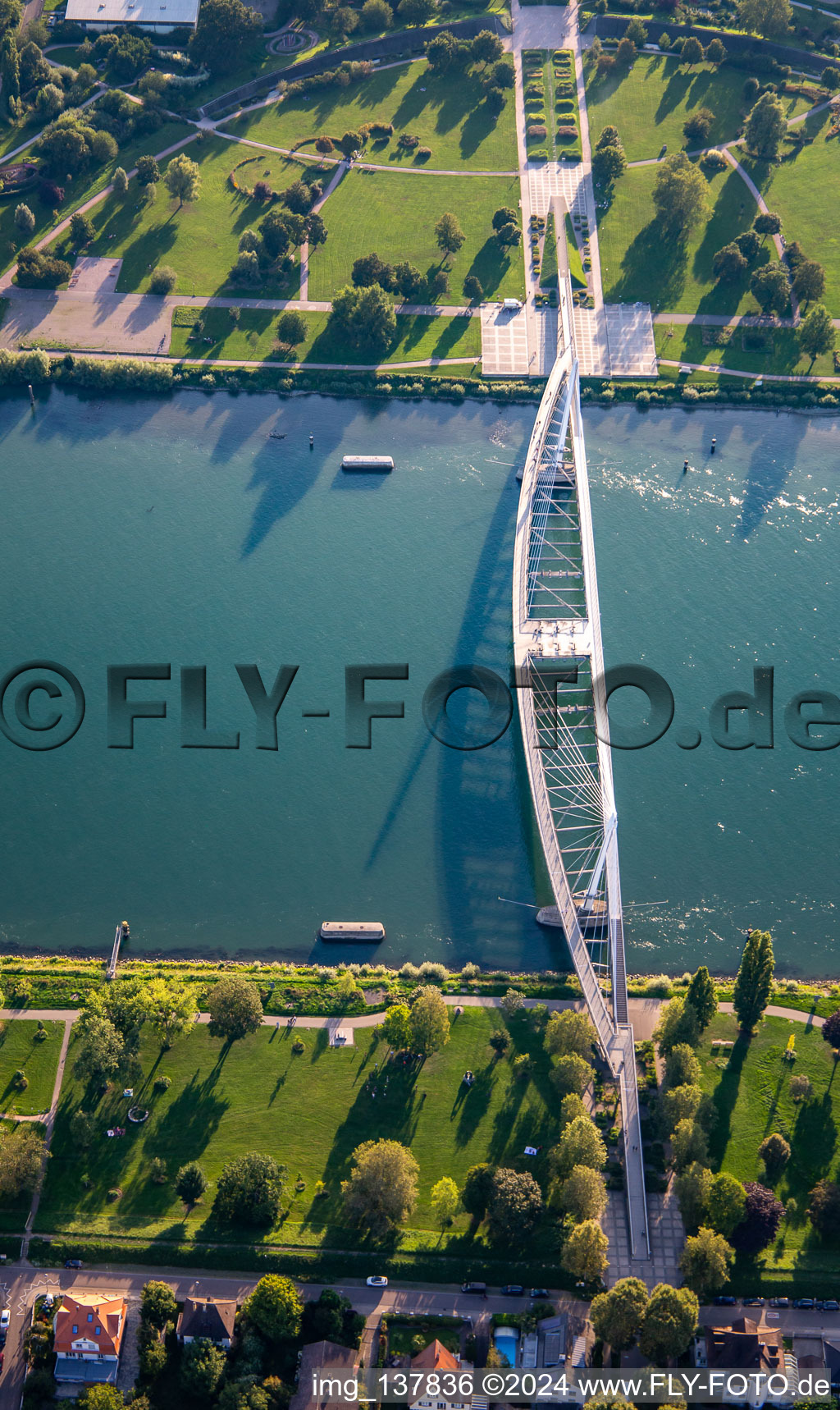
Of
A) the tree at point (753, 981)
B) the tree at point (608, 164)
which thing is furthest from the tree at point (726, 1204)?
the tree at point (608, 164)

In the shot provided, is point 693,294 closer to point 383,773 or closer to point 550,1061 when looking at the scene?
point 383,773

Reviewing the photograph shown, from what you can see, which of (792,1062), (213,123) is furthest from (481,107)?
(792,1062)

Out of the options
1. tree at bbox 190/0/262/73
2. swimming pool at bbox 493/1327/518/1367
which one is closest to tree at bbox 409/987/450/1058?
swimming pool at bbox 493/1327/518/1367

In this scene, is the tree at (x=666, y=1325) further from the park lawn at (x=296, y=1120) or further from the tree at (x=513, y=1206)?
the park lawn at (x=296, y=1120)

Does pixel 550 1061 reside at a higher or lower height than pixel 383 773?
lower

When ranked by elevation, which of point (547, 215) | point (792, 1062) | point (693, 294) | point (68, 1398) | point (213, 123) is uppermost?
point (213, 123)

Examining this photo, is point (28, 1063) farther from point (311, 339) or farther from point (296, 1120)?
point (311, 339)

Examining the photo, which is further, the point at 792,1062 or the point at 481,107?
the point at 481,107

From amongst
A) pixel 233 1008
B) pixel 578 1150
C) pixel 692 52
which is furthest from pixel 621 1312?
pixel 692 52
